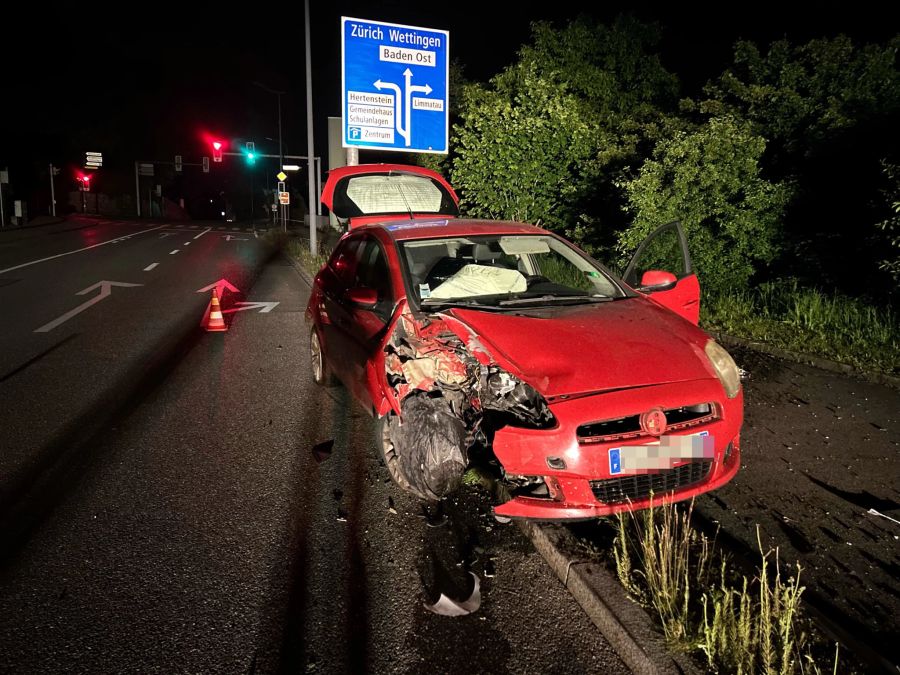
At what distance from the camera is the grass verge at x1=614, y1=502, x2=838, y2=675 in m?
2.23

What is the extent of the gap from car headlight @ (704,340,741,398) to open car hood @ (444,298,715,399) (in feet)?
0.16

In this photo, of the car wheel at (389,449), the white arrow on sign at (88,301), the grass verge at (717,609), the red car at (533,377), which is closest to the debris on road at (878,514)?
the red car at (533,377)

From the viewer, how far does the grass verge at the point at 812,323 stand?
6537mm

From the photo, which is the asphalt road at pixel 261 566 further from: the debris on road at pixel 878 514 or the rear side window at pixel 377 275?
the debris on road at pixel 878 514

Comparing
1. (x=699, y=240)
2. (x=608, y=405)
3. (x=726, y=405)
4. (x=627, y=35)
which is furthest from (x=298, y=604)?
(x=627, y=35)

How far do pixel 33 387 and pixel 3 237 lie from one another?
93.3ft

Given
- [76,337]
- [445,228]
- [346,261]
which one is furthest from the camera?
[76,337]

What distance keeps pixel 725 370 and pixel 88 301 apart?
11.3 m

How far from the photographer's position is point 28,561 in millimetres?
3160

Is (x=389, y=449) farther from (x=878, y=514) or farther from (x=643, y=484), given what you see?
(x=878, y=514)

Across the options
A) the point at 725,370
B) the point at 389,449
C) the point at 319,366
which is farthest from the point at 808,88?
the point at 389,449

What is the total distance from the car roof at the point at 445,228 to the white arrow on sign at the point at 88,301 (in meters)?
6.18

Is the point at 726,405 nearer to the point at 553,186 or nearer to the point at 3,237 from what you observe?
the point at 553,186

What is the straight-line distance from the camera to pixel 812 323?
7590mm
